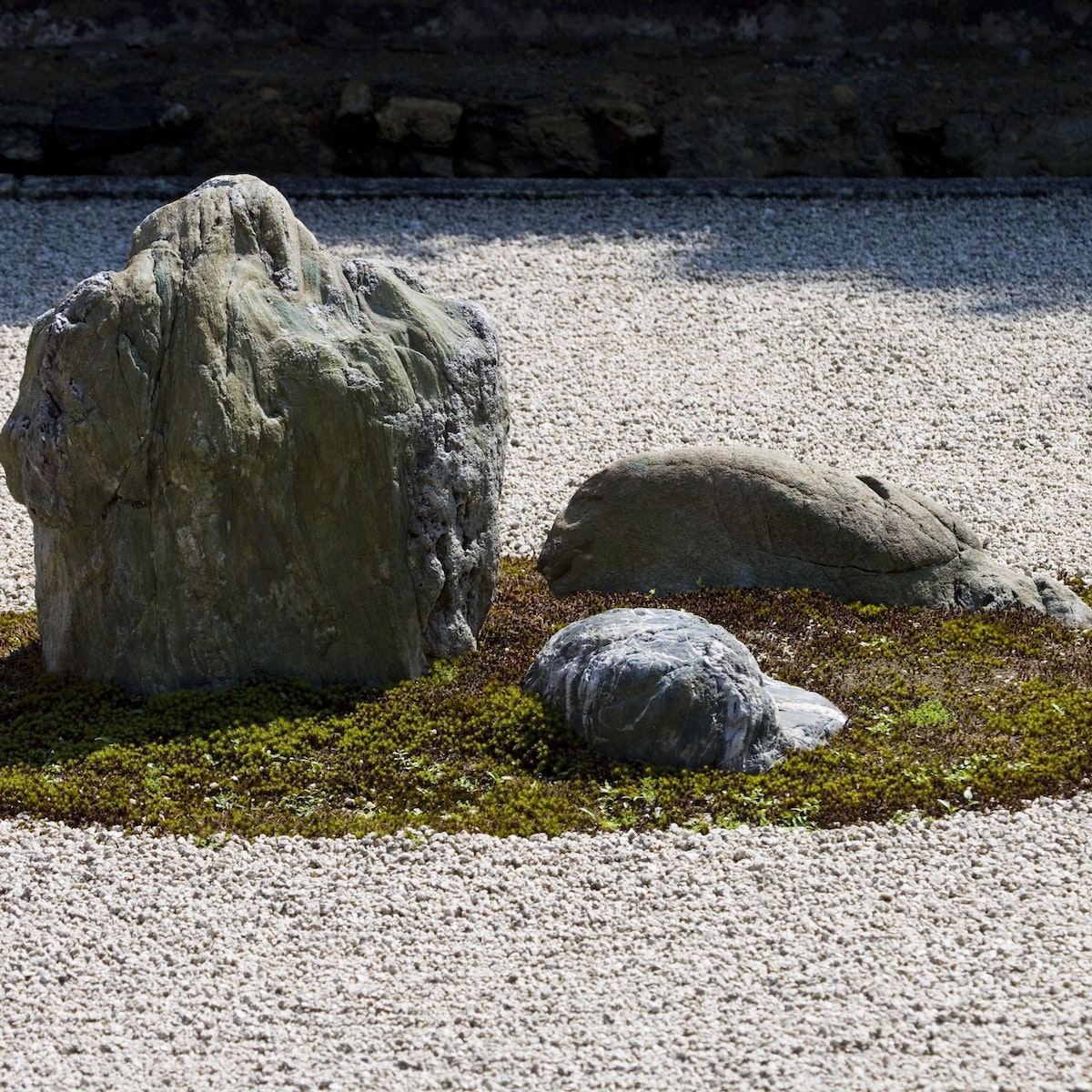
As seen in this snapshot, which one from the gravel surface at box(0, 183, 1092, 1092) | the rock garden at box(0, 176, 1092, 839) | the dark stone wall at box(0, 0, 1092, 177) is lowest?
the gravel surface at box(0, 183, 1092, 1092)

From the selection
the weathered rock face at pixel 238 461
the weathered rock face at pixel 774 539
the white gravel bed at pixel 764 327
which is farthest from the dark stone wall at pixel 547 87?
the weathered rock face at pixel 238 461

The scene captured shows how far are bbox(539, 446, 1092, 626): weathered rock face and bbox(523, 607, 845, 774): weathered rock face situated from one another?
4.41ft

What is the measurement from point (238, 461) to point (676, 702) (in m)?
1.91

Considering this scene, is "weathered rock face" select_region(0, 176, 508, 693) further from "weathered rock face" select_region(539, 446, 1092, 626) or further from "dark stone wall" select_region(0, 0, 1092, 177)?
"dark stone wall" select_region(0, 0, 1092, 177)

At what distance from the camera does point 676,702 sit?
217 inches

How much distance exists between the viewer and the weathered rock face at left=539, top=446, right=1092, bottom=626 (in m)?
7.03

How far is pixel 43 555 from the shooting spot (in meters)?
6.23

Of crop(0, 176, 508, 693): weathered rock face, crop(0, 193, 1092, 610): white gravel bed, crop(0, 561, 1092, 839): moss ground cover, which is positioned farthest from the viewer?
crop(0, 193, 1092, 610): white gravel bed

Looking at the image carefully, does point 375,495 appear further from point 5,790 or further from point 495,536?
point 5,790

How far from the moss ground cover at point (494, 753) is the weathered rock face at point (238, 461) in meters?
0.24

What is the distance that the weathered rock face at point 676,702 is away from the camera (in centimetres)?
553

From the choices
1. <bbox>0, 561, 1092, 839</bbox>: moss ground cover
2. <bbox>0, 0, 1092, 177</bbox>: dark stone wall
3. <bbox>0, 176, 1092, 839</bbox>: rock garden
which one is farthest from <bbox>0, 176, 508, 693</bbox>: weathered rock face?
<bbox>0, 0, 1092, 177</bbox>: dark stone wall

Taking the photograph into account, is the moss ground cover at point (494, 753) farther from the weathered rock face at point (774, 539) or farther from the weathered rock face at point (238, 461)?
the weathered rock face at point (774, 539)

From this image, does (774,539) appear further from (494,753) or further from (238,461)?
(238,461)
